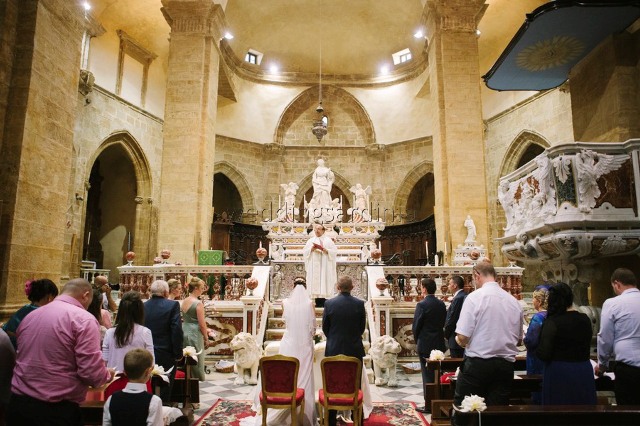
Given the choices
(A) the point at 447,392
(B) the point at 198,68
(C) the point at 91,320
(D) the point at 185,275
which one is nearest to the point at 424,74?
(B) the point at 198,68

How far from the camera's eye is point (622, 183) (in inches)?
251

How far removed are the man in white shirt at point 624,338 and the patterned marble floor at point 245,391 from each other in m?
2.74

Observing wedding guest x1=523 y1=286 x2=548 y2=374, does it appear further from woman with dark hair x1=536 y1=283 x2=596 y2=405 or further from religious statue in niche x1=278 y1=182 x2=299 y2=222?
religious statue in niche x1=278 y1=182 x2=299 y2=222

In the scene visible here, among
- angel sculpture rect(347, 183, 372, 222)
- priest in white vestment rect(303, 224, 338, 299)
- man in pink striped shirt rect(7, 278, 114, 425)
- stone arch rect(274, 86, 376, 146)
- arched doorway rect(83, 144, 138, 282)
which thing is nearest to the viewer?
man in pink striped shirt rect(7, 278, 114, 425)

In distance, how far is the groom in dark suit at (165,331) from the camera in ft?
15.2

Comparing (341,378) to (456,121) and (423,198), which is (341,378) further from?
(423,198)

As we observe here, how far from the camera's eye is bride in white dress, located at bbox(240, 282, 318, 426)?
16.7 feet

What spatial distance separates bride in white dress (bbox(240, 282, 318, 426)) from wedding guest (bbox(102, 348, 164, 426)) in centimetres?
242

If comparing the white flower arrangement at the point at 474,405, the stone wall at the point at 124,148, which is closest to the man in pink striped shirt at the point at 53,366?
the white flower arrangement at the point at 474,405

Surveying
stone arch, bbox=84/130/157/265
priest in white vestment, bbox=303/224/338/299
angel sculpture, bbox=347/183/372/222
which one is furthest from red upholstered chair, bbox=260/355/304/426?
stone arch, bbox=84/130/157/265

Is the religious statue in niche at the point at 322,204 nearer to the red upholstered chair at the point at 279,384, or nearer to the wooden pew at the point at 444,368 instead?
the wooden pew at the point at 444,368

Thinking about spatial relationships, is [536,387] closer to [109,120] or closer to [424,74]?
[109,120]

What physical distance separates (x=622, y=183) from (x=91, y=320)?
656 cm

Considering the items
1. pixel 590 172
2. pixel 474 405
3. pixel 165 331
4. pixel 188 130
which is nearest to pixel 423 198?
pixel 188 130
